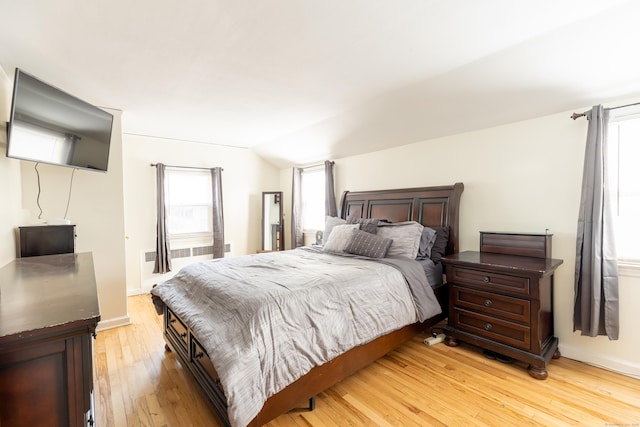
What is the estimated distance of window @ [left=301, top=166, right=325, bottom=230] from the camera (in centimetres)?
493

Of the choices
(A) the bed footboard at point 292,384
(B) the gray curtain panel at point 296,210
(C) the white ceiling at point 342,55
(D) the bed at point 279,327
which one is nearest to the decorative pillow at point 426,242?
(D) the bed at point 279,327

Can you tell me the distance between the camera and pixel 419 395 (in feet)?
6.53

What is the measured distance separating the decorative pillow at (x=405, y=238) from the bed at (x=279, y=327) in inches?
7.6

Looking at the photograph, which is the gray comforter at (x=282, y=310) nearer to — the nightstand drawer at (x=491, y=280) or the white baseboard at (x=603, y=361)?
the nightstand drawer at (x=491, y=280)

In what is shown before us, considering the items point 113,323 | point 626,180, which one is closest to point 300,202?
point 113,323

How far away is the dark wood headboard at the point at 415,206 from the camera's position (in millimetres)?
3045

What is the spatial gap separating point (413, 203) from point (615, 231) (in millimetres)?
1698

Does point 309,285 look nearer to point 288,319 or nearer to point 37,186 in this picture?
point 288,319

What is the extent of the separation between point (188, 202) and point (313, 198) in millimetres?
2106

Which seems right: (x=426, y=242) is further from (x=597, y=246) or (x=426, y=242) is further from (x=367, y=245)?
(x=597, y=246)

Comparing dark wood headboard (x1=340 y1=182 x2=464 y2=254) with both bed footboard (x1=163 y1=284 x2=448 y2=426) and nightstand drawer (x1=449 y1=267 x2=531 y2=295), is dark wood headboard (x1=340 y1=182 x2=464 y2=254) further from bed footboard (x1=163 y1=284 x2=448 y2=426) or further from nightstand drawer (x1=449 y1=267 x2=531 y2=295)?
bed footboard (x1=163 y1=284 x2=448 y2=426)

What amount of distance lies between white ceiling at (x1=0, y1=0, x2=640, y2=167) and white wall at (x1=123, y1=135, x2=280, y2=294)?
46.8 inches

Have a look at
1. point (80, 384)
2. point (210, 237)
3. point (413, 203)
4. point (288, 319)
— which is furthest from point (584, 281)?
point (210, 237)

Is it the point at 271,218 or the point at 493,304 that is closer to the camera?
the point at 493,304
